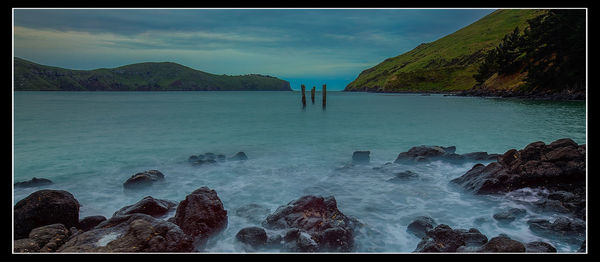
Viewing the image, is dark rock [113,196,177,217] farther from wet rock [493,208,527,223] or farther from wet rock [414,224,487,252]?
wet rock [493,208,527,223]

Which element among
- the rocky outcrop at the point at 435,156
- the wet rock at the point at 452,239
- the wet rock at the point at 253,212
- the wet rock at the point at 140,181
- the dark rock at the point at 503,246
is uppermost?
the rocky outcrop at the point at 435,156

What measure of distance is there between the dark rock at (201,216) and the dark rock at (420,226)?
4.80 metres

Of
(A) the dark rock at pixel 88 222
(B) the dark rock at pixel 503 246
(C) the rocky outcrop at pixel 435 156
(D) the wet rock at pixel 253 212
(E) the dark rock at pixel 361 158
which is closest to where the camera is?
(B) the dark rock at pixel 503 246

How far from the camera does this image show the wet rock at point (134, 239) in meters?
5.55

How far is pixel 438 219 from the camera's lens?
8.71 meters

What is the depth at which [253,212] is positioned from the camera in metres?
9.16

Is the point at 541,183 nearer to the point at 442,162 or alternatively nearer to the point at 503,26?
the point at 442,162

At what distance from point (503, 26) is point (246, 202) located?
19733 cm

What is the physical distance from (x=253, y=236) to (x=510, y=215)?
685 cm

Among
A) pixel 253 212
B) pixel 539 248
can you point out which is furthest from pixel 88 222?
pixel 539 248

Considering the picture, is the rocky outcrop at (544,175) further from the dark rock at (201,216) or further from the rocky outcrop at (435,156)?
the dark rock at (201,216)

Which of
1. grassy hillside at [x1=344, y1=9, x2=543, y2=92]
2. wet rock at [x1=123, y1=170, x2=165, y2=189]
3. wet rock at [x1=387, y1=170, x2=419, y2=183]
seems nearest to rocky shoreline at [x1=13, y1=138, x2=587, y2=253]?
wet rock at [x1=387, y1=170, x2=419, y2=183]

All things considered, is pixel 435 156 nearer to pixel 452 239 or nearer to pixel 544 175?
pixel 544 175

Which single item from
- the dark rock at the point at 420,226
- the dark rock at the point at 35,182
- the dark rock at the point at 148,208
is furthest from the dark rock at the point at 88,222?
the dark rock at the point at 420,226
